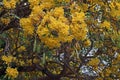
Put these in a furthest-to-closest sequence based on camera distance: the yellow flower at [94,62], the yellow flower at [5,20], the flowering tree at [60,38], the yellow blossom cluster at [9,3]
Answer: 1. the yellow flower at [94,62]
2. the yellow flower at [5,20]
3. the yellow blossom cluster at [9,3]
4. the flowering tree at [60,38]

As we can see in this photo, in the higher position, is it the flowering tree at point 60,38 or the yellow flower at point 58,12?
the yellow flower at point 58,12

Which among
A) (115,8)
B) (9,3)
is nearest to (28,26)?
(9,3)

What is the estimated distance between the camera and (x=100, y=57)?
13.6ft

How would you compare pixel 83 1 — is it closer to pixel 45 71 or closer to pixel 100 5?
pixel 100 5

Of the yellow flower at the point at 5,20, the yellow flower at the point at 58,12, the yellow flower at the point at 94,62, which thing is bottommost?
the yellow flower at the point at 94,62

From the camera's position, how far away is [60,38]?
2.73m

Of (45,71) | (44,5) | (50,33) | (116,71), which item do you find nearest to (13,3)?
(44,5)

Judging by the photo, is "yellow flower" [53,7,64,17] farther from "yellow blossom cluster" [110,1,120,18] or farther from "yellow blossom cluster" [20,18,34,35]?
"yellow blossom cluster" [110,1,120,18]

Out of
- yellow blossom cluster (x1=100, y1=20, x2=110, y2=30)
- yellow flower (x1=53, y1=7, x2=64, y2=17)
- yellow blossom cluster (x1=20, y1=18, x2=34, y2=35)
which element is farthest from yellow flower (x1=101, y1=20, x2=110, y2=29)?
yellow blossom cluster (x1=20, y1=18, x2=34, y2=35)

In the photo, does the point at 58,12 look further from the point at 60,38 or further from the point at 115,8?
the point at 115,8

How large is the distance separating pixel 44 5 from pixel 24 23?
24cm

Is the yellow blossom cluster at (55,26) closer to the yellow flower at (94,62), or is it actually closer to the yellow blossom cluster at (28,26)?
the yellow blossom cluster at (28,26)

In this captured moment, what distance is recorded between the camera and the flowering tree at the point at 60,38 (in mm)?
2812

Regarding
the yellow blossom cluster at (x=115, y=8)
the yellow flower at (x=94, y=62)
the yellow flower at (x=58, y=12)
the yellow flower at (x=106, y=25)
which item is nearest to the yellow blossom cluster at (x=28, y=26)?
the yellow flower at (x=58, y=12)
